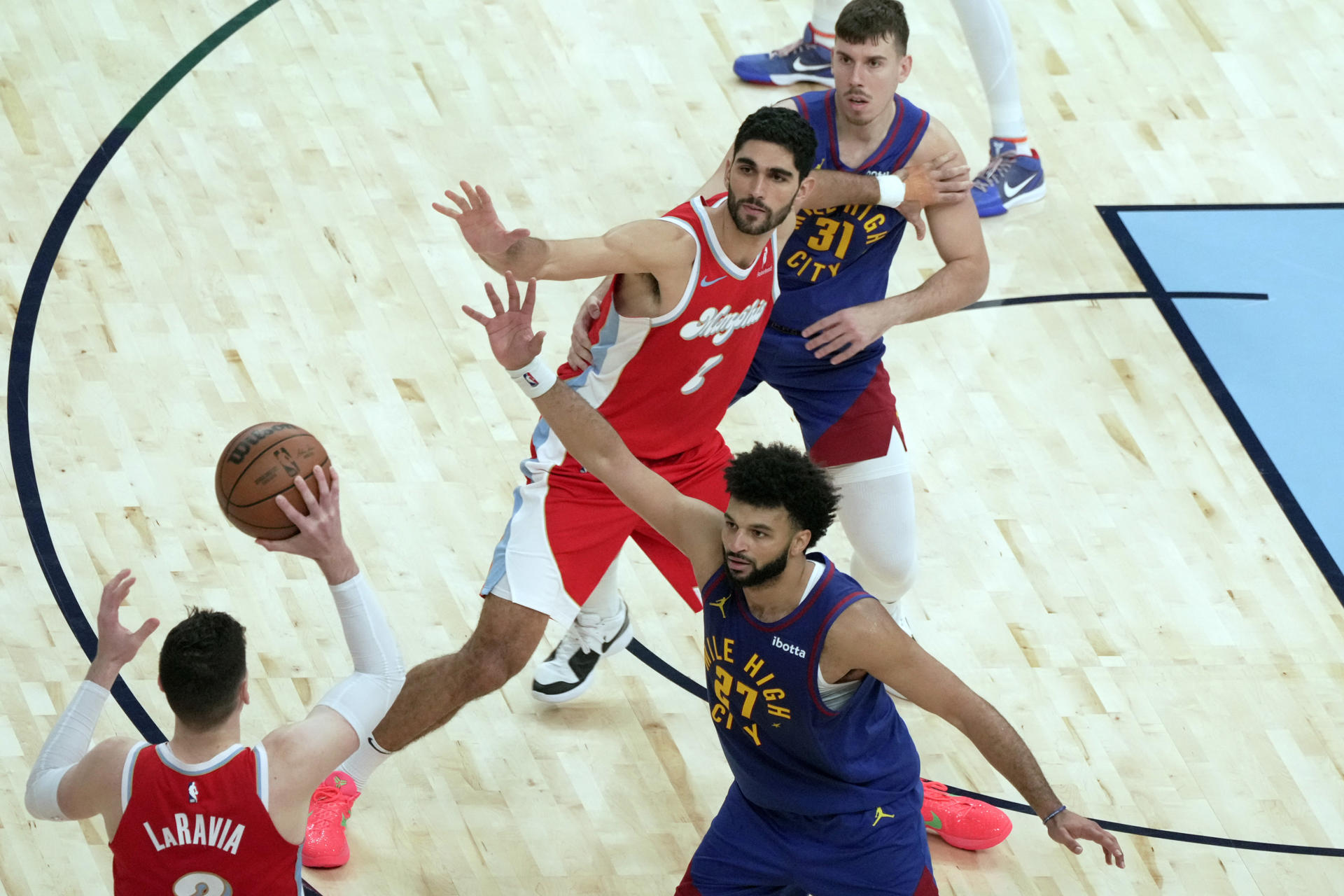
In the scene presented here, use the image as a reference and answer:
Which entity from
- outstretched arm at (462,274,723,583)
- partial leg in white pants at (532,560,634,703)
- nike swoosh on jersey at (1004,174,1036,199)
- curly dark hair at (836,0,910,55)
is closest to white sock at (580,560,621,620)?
partial leg in white pants at (532,560,634,703)

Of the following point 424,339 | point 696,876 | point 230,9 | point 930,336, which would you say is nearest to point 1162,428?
point 930,336

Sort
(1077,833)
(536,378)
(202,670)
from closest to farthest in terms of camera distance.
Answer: (202,670)
(1077,833)
(536,378)

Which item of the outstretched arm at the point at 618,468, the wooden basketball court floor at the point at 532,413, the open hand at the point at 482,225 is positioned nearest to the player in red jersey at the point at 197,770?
the outstretched arm at the point at 618,468

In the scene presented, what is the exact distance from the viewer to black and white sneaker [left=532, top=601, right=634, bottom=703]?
5527mm

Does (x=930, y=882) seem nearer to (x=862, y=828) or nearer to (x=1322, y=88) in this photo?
(x=862, y=828)

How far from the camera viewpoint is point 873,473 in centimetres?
544

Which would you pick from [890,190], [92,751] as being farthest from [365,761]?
[890,190]

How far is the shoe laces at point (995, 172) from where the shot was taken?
25.8 ft

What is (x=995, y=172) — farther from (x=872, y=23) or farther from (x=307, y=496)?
(x=307, y=496)

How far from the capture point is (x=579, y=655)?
18.3 feet

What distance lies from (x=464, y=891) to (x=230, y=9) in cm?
525

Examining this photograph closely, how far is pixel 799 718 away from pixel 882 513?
4.96 ft

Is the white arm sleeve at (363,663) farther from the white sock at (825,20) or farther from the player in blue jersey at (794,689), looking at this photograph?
the white sock at (825,20)

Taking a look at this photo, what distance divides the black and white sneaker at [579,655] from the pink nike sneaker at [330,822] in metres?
0.76
